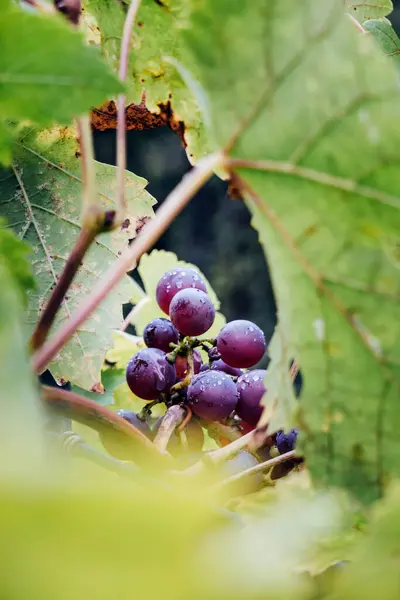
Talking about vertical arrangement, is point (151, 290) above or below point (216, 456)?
above

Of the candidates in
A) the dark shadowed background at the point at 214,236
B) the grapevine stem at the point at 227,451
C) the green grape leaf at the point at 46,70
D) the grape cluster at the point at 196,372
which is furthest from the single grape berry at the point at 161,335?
the dark shadowed background at the point at 214,236

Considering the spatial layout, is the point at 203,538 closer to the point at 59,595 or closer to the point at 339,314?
the point at 59,595

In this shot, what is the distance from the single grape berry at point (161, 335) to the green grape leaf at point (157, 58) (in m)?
0.10

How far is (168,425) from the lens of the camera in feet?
1.07

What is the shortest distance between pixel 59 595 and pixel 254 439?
0.23m

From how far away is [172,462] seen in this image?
289mm

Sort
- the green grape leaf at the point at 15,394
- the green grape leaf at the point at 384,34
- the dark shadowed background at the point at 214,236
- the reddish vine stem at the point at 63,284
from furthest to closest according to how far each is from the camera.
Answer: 1. the dark shadowed background at the point at 214,236
2. the green grape leaf at the point at 384,34
3. the reddish vine stem at the point at 63,284
4. the green grape leaf at the point at 15,394

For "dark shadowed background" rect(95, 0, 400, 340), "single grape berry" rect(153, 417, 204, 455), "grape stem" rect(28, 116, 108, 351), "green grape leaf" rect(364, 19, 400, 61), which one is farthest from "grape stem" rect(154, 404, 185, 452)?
"dark shadowed background" rect(95, 0, 400, 340)

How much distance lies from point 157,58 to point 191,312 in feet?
0.45

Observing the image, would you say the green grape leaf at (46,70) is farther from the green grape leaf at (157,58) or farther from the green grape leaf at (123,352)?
the green grape leaf at (123,352)

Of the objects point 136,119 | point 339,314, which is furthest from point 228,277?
point 339,314

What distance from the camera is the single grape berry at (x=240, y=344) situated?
0.37 metres

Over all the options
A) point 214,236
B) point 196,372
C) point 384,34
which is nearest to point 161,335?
point 196,372

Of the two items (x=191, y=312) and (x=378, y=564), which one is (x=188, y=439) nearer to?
(x=191, y=312)
